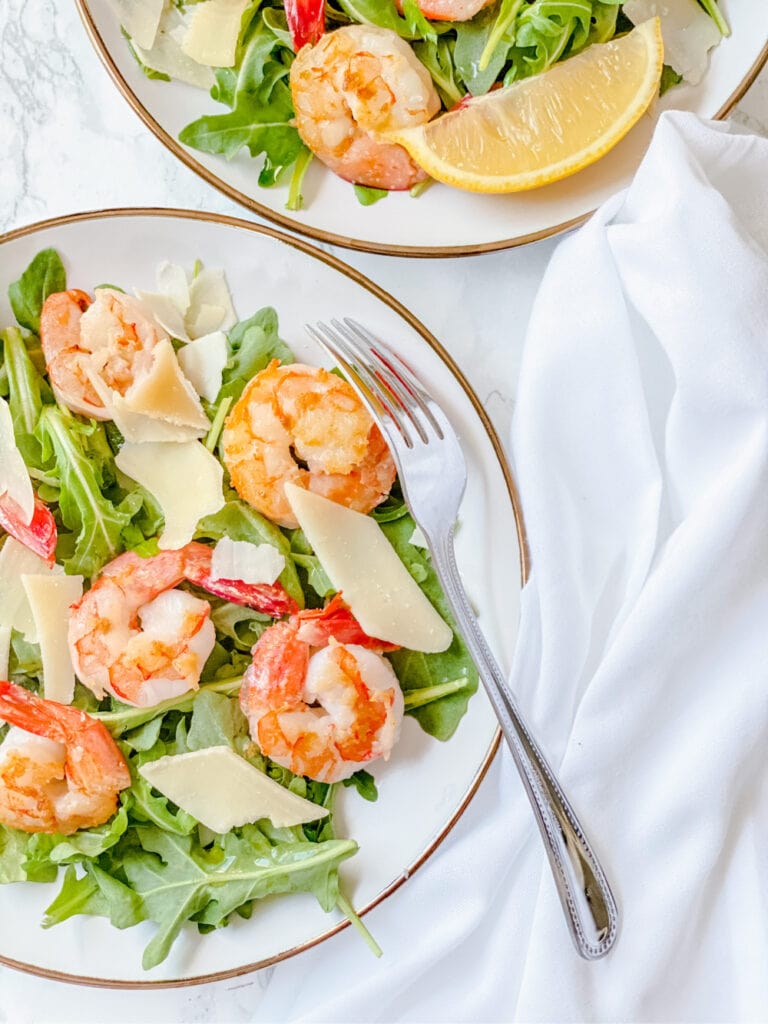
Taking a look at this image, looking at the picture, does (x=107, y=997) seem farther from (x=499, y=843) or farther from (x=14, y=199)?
(x=14, y=199)

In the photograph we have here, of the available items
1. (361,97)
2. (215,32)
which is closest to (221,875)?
(361,97)

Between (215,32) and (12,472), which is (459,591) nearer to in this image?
(12,472)

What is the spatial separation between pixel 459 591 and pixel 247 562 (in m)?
0.31

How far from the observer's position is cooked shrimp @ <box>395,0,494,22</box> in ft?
5.28

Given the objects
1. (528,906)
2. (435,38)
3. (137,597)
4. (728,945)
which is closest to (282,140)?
(435,38)

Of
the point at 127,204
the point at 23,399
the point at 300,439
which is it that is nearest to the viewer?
the point at 300,439

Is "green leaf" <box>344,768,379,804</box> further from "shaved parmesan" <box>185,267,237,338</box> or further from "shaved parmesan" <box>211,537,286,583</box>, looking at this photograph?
"shaved parmesan" <box>185,267,237,338</box>

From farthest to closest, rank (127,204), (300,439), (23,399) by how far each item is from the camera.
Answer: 1. (127,204)
2. (23,399)
3. (300,439)

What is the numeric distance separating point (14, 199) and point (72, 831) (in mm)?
1014

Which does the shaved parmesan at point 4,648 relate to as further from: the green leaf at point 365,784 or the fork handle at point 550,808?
the fork handle at point 550,808

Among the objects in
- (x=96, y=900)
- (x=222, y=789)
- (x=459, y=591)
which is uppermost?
(x=459, y=591)

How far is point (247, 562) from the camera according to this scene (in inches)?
63.7

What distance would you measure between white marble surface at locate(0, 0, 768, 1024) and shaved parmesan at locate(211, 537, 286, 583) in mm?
425

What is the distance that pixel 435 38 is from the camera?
1649mm
